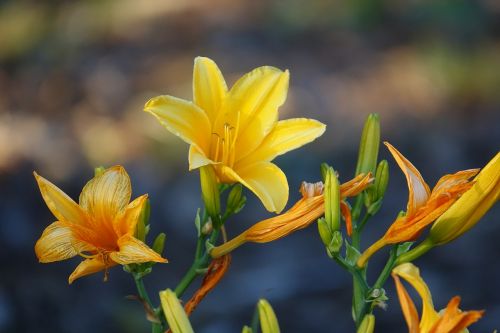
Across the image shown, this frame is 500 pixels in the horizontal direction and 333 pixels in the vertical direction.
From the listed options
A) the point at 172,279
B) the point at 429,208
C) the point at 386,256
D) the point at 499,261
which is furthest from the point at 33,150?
the point at 429,208

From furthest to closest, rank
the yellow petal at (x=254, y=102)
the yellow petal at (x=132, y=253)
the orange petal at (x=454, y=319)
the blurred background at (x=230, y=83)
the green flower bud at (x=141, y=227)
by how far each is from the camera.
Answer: the blurred background at (x=230, y=83), the yellow petal at (x=254, y=102), the green flower bud at (x=141, y=227), the yellow petal at (x=132, y=253), the orange petal at (x=454, y=319)

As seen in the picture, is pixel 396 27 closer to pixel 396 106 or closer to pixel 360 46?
pixel 360 46

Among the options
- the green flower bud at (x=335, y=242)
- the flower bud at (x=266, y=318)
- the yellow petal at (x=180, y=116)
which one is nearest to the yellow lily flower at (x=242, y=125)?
the yellow petal at (x=180, y=116)

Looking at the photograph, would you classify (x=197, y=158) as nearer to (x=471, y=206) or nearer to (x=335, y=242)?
(x=335, y=242)

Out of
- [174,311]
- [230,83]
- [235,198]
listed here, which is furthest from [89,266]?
[230,83]

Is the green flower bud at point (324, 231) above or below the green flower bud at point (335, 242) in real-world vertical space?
above

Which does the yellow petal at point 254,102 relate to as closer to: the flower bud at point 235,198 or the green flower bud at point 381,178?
the flower bud at point 235,198

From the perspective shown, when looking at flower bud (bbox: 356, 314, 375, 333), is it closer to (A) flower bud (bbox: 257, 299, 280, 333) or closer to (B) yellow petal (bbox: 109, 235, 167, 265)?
(A) flower bud (bbox: 257, 299, 280, 333)
